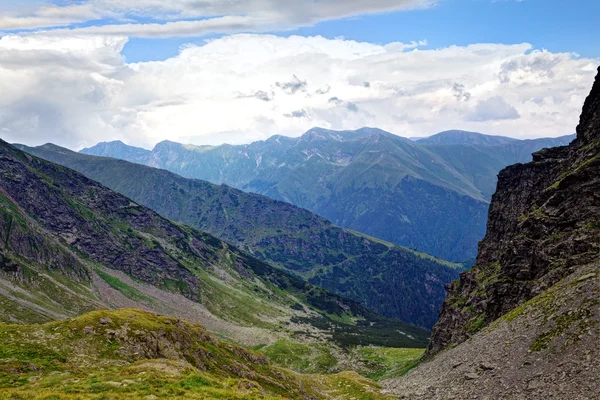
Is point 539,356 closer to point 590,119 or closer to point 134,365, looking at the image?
point 134,365

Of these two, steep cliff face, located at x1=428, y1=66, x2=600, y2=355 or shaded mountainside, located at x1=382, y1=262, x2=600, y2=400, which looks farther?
steep cliff face, located at x1=428, y1=66, x2=600, y2=355

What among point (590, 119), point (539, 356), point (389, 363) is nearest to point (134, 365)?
point (539, 356)

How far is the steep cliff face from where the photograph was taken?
82812mm

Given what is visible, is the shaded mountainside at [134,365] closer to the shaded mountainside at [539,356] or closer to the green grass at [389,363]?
the shaded mountainside at [539,356]

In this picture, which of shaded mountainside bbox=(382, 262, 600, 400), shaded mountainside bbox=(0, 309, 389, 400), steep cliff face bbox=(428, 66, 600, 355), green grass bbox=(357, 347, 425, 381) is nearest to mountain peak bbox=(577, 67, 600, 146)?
steep cliff face bbox=(428, 66, 600, 355)

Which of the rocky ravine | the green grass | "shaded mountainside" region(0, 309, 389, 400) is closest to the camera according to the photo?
"shaded mountainside" region(0, 309, 389, 400)

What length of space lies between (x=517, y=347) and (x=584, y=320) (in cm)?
971

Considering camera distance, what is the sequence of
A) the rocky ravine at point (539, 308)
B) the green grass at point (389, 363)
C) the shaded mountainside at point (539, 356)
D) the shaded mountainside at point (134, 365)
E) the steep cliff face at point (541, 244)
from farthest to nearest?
1. the green grass at point (389, 363)
2. the steep cliff face at point (541, 244)
3. the rocky ravine at point (539, 308)
4. the shaded mountainside at point (539, 356)
5. the shaded mountainside at point (134, 365)

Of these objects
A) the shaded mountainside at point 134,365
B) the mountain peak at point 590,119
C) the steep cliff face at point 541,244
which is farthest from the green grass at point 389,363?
the mountain peak at point 590,119

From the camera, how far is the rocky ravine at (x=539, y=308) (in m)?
50.5

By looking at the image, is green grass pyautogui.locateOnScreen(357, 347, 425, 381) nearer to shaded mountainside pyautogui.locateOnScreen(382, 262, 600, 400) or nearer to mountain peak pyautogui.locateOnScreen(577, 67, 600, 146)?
shaded mountainside pyautogui.locateOnScreen(382, 262, 600, 400)

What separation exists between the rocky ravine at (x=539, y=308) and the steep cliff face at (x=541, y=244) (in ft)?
0.83

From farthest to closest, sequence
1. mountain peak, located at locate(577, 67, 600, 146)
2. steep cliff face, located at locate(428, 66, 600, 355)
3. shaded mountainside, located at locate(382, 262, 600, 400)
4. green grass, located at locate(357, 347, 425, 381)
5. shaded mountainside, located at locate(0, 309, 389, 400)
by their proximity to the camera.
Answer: green grass, located at locate(357, 347, 425, 381)
mountain peak, located at locate(577, 67, 600, 146)
steep cliff face, located at locate(428, 66, 600, 355)
shaded mountainside, located at locate(382, 262, 600, 400)
shaded mountainside, located at locate(0, 309, 389, 400)

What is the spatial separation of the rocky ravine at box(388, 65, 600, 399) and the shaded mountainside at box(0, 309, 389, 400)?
70.4ft
